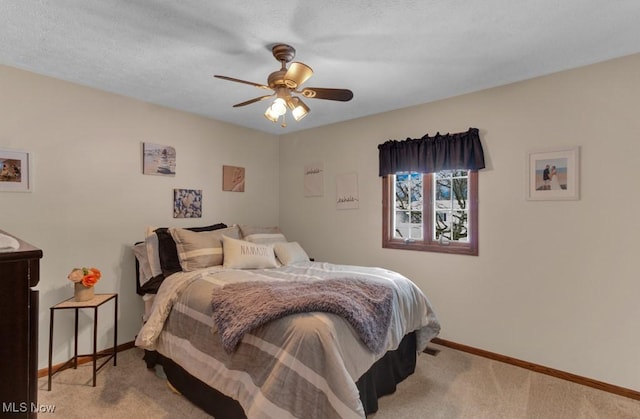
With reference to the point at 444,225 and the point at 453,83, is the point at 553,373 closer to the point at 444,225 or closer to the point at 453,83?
the point at 444,225

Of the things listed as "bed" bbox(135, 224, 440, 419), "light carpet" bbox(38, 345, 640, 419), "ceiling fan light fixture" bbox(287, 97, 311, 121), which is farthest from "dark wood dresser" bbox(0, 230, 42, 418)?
"ceiling fan light fixture" bbox(287, 97, 311, 121)

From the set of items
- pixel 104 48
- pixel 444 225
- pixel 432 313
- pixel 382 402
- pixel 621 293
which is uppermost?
pixel 104 48

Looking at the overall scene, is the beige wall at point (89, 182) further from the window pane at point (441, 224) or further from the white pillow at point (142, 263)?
the window pane at point (441, 224)

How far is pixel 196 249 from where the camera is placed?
107 inches

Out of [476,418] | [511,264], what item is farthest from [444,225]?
[476,418]

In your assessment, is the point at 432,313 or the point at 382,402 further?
the point at 432,313

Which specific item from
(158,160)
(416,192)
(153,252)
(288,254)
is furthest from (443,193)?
(158,160)

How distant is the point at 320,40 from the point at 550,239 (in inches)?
91.4

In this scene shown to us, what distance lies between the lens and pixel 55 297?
2572mm

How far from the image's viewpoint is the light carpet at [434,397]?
2.01m

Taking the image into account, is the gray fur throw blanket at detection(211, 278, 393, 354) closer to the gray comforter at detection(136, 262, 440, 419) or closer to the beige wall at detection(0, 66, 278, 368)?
the gray comforter at detection(136, 262, 440, 419)

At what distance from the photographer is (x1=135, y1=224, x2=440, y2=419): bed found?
59.3 inches

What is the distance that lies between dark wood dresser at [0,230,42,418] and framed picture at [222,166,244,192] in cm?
290

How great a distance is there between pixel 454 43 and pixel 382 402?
7.91 ft
